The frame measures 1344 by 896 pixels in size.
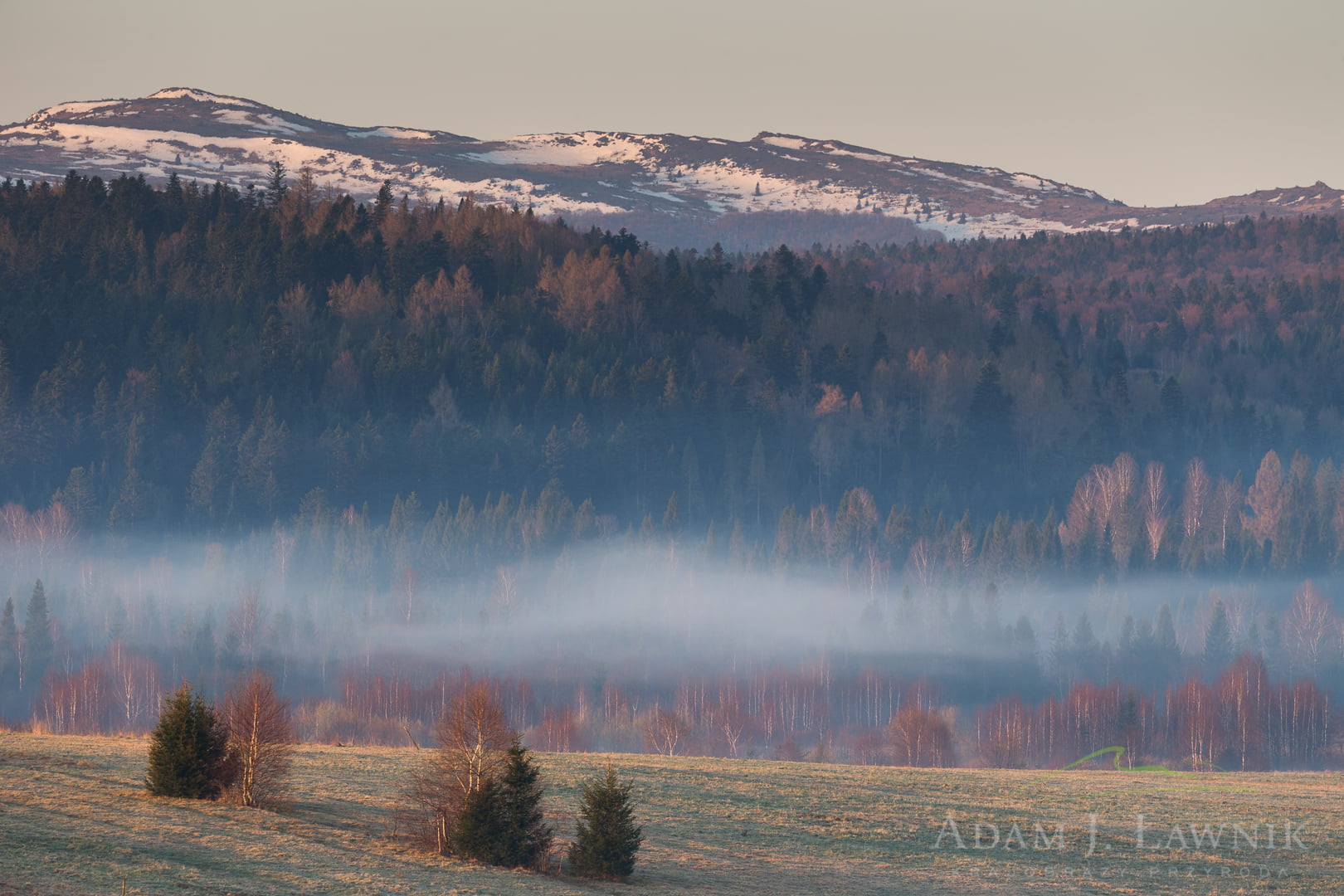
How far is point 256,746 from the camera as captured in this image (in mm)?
44781

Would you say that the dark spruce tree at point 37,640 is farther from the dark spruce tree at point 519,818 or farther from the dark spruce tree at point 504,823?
the dark spruce tree at point 519,818

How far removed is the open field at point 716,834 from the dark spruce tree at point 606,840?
0.70m

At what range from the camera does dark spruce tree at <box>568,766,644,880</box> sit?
41375 millimetres

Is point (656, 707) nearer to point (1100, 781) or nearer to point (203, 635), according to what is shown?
point (203, 635)

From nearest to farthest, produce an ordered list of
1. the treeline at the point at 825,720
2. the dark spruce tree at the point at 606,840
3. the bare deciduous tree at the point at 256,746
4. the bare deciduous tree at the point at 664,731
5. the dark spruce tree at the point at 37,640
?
1. the dark spruce tree at the point at 606,840
2. the bare deciduous tree at the point at 256,746
3. the bare deciduous tree at the point at 664,731
4. the treeline at the point at 825,720
5. the dark spruce tree at the point at 37,640

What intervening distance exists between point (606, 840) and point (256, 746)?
10.8 m

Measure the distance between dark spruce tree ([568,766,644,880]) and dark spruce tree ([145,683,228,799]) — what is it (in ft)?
34.7

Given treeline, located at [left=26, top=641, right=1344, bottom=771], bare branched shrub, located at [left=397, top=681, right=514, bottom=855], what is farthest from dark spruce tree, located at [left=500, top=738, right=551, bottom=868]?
treeline, located at [left=26, top=641, right=1344, bottom=771]

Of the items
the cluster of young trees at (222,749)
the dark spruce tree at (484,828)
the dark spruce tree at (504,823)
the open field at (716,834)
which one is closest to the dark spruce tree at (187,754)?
the cluster of young trees at (222,749)

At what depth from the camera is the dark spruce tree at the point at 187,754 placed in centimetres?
4378

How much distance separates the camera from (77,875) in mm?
34938

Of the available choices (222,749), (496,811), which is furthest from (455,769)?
(222,749)

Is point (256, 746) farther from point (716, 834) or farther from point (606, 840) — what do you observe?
point (716, 834)

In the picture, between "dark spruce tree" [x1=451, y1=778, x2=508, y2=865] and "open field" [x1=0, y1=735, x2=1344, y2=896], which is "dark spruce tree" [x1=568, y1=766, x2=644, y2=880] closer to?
"open field" [x1=0, y1=735, x2=1344, y2=896]
